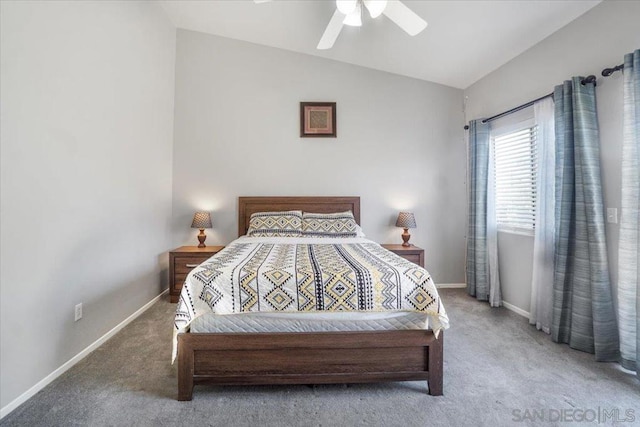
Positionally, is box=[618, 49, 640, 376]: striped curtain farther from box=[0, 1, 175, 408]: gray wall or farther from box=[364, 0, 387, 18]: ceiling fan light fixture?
box=[0, 1, 175, 408]: gray wall

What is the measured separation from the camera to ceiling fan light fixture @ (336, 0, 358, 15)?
6.01ft

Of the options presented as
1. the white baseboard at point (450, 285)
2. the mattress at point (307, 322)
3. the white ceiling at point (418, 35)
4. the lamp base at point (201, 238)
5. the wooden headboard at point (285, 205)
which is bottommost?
the white baseboard at point (450, 285)

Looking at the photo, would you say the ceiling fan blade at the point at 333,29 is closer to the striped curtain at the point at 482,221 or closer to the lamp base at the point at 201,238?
the striped curtain at the point at 482,221

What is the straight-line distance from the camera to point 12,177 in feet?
5.02

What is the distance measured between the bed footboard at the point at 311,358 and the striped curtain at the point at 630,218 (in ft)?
4.48

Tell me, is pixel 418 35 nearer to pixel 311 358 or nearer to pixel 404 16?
pixel 404 16

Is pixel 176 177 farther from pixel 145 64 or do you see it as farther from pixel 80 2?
pixel 80 2

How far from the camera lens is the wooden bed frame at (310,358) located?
1.56 metres

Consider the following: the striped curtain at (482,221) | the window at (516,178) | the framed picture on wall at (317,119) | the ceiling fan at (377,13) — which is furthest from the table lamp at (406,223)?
the ceiling fan at (377,13)

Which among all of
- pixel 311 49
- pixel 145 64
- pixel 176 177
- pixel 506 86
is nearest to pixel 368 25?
pixel 311 49

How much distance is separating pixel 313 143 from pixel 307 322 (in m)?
2.59

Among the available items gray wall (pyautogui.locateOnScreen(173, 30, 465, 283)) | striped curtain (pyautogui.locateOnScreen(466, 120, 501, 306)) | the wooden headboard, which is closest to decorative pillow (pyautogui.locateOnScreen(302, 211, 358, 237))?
the wooden headboard

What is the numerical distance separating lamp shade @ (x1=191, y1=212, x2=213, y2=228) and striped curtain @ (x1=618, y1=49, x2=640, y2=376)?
3.76 meters

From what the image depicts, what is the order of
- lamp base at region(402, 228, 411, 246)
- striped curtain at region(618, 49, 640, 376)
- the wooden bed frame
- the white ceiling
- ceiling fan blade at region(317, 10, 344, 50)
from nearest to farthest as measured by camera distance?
1. the wooden bed frame
2. striped curtain at region(618, 49, 640, 376)
3. ceiling fan blade at region(317, 10, 344, 50)
4. the white ceiling
5. lamp base at region(402, 228, 411, 246)
